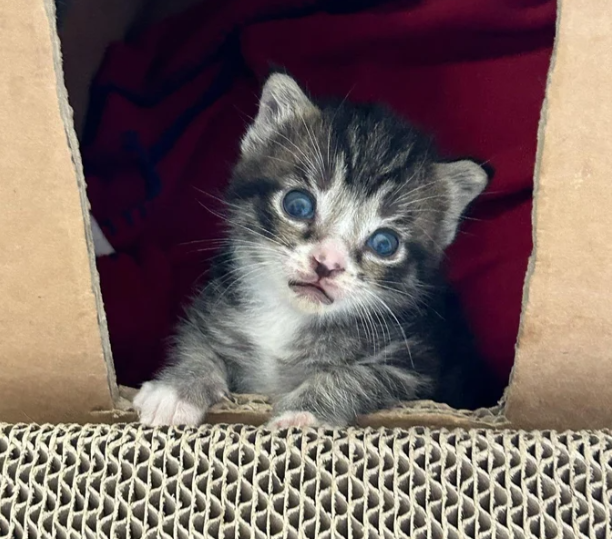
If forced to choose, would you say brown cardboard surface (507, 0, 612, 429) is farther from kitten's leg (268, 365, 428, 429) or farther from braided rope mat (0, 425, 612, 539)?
kitten's leg (268, 365, 428, 429)

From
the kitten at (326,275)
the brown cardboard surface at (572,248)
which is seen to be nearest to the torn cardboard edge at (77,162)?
the kitten at (326,275)

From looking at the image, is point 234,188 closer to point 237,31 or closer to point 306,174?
point 306,174

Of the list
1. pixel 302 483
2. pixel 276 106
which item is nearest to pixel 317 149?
pixel 276 106

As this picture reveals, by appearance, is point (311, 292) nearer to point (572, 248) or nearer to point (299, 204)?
point (299, 204)

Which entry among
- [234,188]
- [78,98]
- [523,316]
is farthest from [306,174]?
[78,98]

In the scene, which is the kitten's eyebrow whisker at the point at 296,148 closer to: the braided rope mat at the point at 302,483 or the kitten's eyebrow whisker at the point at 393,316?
the kitten's eyebrow whisker at the point at 393,316

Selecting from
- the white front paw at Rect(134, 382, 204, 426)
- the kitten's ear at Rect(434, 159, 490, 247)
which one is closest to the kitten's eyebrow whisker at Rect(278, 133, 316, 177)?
the kitten's ear at Rect(434, 159, 490, 247)
